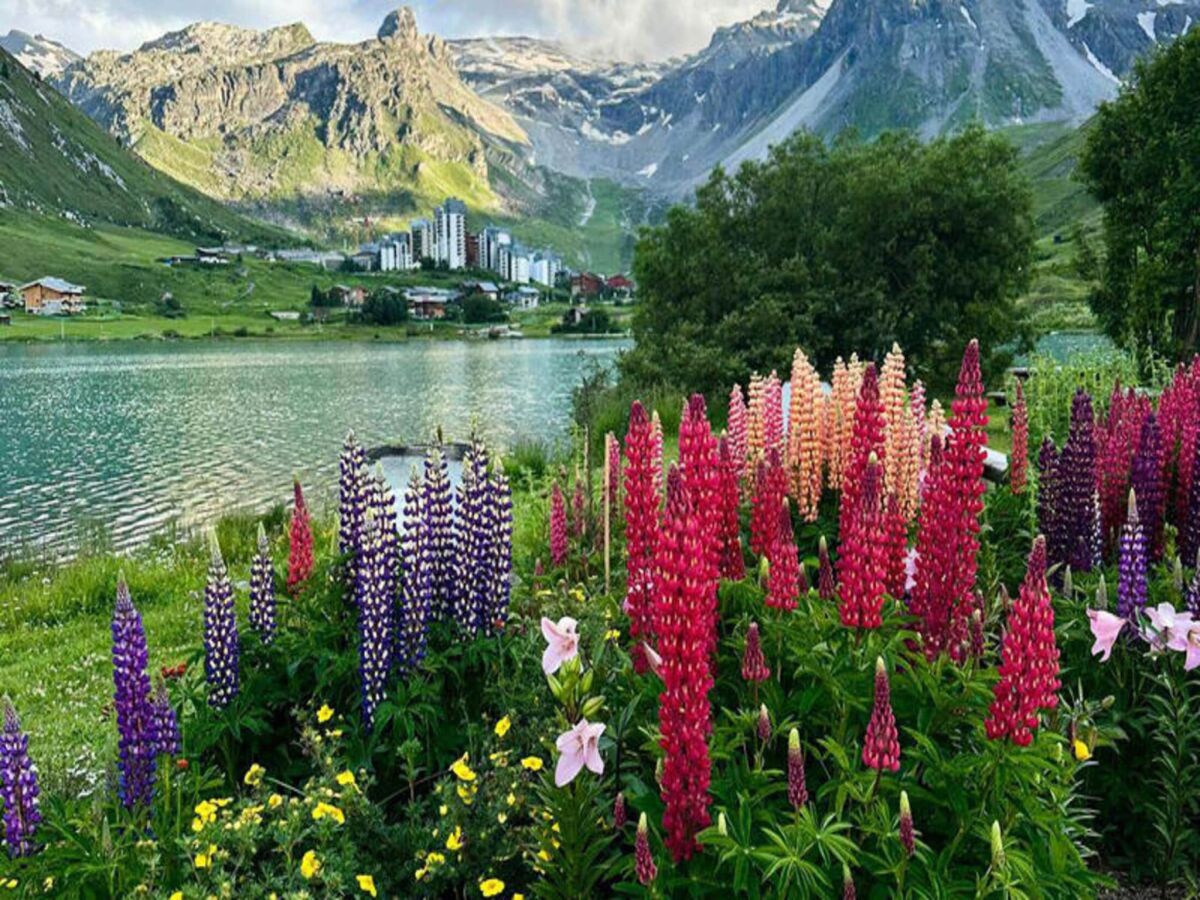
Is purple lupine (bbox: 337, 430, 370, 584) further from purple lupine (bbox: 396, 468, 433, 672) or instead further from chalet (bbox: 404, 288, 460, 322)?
chalet (bbox: 404, 288, 460, 322)

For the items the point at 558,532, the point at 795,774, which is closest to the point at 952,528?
the point at 795,774

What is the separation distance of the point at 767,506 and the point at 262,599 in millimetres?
3419

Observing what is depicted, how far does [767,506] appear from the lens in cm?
559

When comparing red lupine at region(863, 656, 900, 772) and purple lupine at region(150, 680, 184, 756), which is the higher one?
red lupine at region(863, 656, 900, 772)

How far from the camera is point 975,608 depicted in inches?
179

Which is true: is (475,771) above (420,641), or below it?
below

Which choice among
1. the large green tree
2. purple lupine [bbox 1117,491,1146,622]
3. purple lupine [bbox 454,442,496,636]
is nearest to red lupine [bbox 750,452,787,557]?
purple lupine [bbox 454,442,496,636]

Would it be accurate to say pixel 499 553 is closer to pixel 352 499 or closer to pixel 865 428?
pixel 352 499

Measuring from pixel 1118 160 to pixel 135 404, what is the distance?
50.3 meters

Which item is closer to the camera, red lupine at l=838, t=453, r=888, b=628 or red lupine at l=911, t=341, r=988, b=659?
red lupine at l=838, t=453, r=888, b=628

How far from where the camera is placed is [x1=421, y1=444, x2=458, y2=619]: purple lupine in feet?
18.2

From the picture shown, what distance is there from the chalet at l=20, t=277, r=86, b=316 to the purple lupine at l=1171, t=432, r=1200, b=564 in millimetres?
163605

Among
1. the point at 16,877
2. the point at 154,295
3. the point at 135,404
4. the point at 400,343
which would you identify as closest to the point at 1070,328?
the point at 135,404

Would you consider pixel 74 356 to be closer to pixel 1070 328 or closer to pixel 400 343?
pixel 400 343
